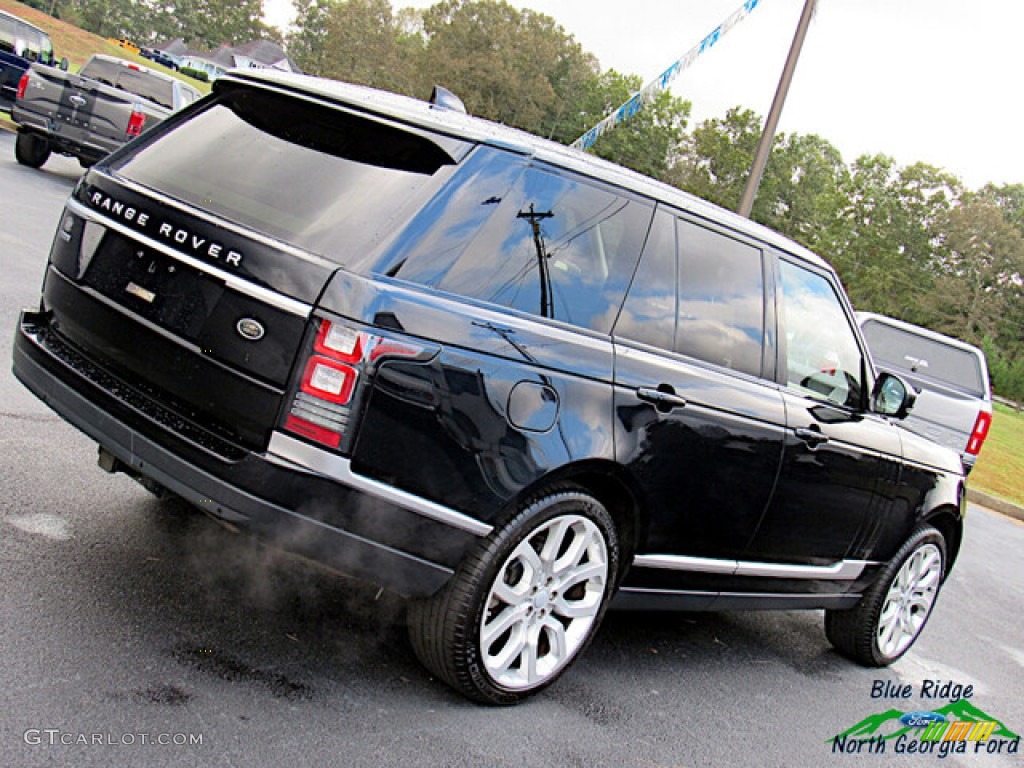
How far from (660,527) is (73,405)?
6.99 feet

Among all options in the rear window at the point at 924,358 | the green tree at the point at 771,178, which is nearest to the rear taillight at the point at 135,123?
the rear window at the point at 924,358

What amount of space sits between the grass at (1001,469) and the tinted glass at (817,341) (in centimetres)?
961

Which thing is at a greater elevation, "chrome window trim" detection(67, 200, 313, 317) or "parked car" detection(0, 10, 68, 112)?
"parked car" detection(0, 10, 68, 112)

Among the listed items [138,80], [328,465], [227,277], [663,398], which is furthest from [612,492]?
[138,80]

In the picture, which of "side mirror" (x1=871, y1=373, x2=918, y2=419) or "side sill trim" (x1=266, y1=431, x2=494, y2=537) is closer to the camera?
"side sill trim" (x1=266, y1=431, x2=494, y2=537)

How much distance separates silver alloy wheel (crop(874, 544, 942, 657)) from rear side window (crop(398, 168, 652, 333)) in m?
2.67

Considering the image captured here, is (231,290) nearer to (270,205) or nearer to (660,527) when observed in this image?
(270,205)

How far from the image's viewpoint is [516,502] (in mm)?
3215

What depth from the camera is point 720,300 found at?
160 inches

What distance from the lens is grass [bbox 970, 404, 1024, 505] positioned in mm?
13853

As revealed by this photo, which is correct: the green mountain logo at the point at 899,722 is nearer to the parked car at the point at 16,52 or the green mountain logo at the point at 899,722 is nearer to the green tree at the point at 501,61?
the parked car at the point at 16,52

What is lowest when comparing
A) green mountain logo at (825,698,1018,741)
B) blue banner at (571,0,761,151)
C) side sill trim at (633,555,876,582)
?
green mountain logo at (825,698,1018,741)

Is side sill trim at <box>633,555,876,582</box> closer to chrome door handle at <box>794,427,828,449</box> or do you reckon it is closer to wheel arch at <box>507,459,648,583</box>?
wheel arch at <box>507,459,648,583</box>

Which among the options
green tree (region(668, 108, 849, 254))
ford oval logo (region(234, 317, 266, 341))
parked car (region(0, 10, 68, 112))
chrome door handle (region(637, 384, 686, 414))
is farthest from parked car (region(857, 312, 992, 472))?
green tree (region(668, 108, 849, 254))
